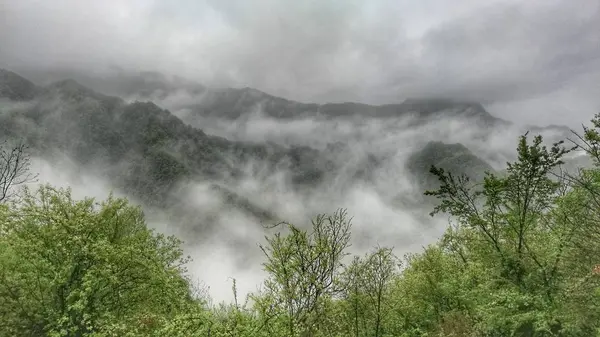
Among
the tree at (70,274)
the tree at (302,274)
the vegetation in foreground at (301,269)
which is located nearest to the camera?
the vegetation in foreground at (301,269)

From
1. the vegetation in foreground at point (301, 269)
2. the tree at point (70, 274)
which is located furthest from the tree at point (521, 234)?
the tree at point (70, 274)

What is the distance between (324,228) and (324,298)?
15.8 ft

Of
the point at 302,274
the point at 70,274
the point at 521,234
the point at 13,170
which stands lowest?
the point at 302,274

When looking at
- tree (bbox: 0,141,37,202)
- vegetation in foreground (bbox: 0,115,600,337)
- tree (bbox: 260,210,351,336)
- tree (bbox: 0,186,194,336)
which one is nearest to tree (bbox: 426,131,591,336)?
vegetation in foreground (bbox: 0,115,600,337)

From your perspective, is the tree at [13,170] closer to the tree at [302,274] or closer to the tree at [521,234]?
the tree at [302,274]

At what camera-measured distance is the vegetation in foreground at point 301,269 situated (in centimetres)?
2284

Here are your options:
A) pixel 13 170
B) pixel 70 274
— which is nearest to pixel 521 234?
pixel 70 274

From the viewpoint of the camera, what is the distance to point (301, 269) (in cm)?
2564

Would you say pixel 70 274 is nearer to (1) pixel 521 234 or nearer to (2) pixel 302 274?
(2) pixel 302 274

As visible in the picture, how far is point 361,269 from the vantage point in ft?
141

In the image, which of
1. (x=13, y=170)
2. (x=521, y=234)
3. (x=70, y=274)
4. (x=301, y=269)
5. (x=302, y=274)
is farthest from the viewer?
(x=13, y=170)

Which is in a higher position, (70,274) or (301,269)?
(70,274)

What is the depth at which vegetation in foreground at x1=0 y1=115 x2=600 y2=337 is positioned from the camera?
22.8 m

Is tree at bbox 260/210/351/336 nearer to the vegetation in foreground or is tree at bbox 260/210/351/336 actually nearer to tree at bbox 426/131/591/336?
the vegetation in foreground
